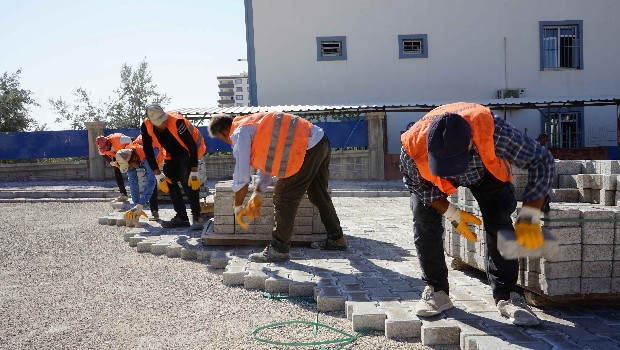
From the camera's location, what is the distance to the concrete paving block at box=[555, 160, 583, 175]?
4676mm

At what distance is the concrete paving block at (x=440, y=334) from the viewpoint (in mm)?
3266

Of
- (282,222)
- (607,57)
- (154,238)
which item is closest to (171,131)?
(154,238)

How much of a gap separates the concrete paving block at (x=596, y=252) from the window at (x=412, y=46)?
14925 mm

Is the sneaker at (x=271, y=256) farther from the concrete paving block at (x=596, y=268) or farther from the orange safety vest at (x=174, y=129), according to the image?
the concrete paving block at (x=596, y=268)

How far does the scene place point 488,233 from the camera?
11.3ft

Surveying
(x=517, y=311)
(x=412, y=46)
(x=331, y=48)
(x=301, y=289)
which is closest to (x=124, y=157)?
(x=301, y=289)

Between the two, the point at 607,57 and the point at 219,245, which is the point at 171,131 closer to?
the point at 219,245

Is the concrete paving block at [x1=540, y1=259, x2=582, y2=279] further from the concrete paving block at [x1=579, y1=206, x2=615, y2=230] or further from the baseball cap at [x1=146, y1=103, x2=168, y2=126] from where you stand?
the baseball cap at [x1=146, y1=103, x2=168, y2=126]

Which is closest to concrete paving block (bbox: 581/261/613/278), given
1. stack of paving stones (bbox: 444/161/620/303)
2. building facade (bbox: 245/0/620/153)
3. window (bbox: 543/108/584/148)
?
stack of paving stones (bbox: 444/161/620/303)

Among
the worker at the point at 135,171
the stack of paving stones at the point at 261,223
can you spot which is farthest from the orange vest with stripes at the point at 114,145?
the stack of paving stones at the point at 261,223

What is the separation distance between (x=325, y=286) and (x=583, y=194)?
2.28 metres

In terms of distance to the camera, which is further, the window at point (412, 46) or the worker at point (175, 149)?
the window at point (412, 46)

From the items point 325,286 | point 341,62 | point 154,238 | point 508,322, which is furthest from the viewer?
point 341,62

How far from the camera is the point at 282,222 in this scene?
4.97 m
